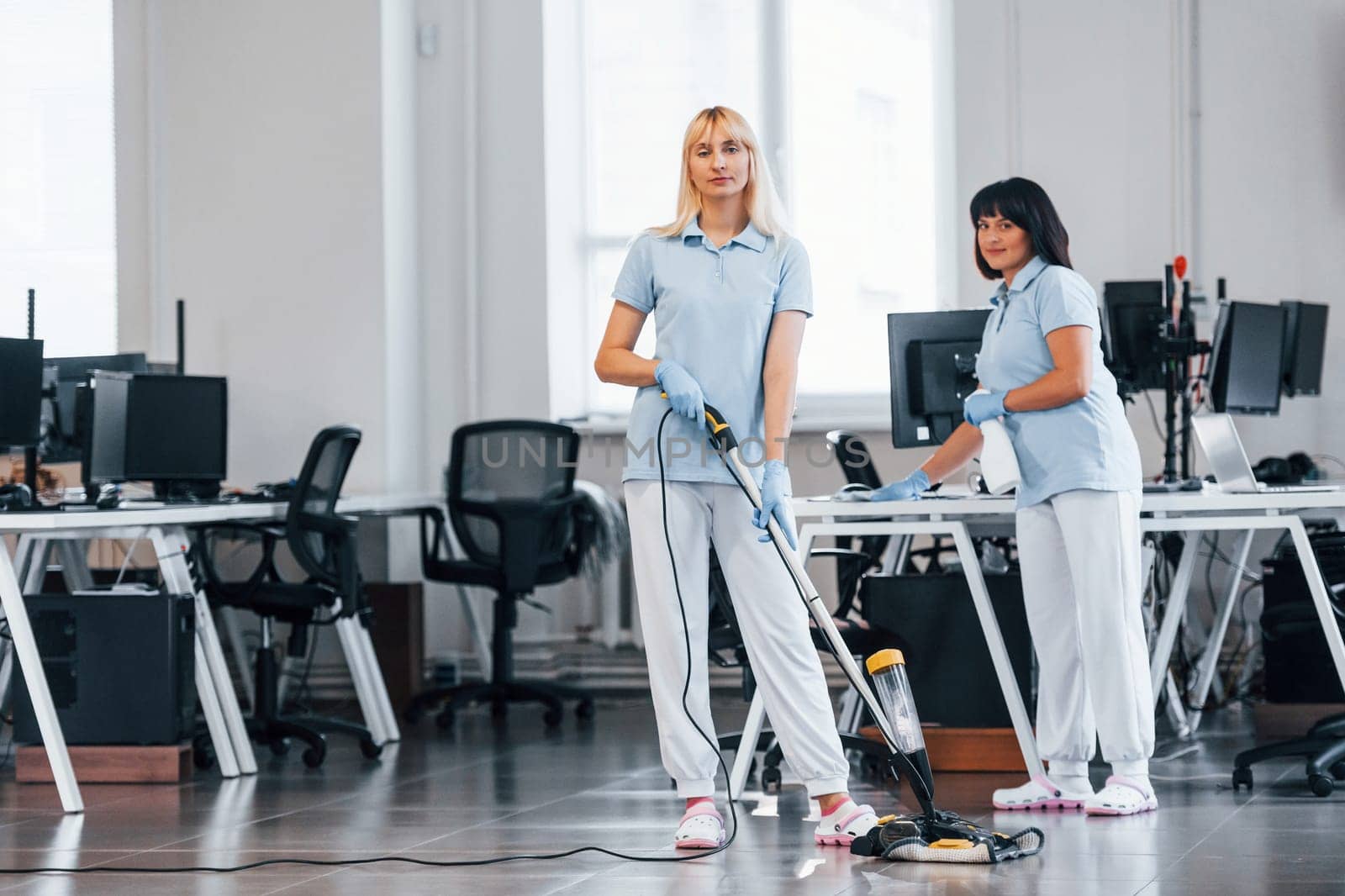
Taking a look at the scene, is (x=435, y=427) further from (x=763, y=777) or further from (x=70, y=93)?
(x=763, y=777)

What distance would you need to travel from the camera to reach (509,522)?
5.81m

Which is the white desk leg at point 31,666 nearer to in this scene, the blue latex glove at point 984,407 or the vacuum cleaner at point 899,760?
the vacuum cleaner at point 899,760

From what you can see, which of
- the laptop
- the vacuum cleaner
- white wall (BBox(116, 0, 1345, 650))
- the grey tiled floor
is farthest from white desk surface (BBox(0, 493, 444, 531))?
the laptop

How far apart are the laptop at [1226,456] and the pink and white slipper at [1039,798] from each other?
963mm

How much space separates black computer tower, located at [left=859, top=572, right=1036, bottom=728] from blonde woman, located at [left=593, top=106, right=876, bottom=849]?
47.2 inches

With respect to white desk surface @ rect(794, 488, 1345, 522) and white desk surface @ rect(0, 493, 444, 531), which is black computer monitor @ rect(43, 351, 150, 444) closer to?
white desk surface @ rect(0, 493, 444, 531)

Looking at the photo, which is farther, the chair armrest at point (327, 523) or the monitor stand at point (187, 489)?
the monitor stand at point (187, 489)

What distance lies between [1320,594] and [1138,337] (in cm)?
154

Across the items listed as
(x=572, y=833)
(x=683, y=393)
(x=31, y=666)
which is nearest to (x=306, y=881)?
(x=572, y=833)

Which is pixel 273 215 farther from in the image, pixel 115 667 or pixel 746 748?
pixel 746 748

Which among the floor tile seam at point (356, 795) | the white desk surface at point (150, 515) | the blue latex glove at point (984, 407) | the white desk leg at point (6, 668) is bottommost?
the floor tile seam at point (356, 795)

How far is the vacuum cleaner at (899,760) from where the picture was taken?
3.07 metres

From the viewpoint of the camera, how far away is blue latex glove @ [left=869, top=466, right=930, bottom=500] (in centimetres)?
396

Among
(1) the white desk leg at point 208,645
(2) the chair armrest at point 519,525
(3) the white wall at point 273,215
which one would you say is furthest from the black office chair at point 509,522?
(1) the white desk leg at point 208,645
